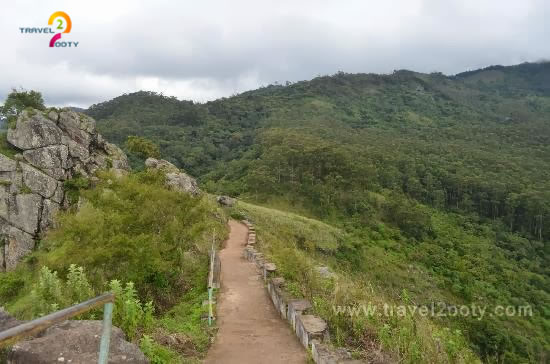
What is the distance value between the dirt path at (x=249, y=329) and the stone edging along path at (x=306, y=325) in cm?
22

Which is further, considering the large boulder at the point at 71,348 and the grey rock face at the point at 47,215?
the grey rock face at the point at 47,215

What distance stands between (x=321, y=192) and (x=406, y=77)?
135348 millimetres

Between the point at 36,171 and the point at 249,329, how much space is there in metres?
24.3

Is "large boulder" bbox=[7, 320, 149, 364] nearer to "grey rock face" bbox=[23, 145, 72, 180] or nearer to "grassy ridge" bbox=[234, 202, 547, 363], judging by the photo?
"grassy ridge" bbox=[234, 202, 547, 363]

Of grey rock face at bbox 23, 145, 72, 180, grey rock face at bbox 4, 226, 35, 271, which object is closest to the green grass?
grey rock face at bbox 4, 226, 35, 271

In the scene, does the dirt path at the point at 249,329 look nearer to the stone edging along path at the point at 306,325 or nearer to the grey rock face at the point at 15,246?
the stone edging along path at the point at 306,325

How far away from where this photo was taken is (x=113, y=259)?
10.7 metres

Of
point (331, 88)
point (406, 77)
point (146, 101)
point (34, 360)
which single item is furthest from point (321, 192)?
point (406, 77)

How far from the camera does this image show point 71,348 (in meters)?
4.55

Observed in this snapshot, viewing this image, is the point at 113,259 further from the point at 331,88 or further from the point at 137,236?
the point at 331,88

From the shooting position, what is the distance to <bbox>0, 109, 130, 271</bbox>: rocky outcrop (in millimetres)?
25438

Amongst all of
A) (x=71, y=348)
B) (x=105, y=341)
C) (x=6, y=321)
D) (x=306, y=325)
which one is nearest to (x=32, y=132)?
(x=6, y=321)

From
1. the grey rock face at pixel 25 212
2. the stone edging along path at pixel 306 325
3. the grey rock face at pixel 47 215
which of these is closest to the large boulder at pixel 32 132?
the grey rock face at pixel 25 212

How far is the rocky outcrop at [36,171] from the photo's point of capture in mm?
25438
